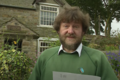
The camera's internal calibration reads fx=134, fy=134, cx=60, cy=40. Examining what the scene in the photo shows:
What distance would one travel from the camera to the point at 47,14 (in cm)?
1130

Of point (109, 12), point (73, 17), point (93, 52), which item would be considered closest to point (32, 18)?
point (73, 17)

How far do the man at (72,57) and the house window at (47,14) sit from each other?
9367 mm

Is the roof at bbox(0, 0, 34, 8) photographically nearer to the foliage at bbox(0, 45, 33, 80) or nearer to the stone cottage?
the stone cottage

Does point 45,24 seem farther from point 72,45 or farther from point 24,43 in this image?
point 72,45

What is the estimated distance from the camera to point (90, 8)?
812 inches

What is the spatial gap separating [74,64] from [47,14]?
10180mm

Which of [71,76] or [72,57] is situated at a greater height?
[72,57]

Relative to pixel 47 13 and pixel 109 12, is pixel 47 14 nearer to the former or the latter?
pixel 47 13

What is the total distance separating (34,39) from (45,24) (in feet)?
8.97

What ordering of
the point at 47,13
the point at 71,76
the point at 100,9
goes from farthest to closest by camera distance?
the point at 100,9 < the point at 47,13 < the point at 71,76

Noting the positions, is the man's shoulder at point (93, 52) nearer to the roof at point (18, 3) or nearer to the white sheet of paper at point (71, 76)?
the white sheet of paper at point (71, 76)

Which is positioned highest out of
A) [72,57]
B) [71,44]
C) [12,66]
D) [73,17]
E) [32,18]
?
[32,18]

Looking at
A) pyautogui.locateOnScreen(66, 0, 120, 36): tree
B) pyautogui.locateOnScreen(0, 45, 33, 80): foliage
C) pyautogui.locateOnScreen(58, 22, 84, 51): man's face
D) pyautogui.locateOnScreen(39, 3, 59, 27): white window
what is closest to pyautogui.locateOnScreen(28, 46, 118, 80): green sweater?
pyautogui.locateOnScreen(58, 22, 84, 51): man's face

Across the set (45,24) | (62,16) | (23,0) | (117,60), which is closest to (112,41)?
(45,24)
